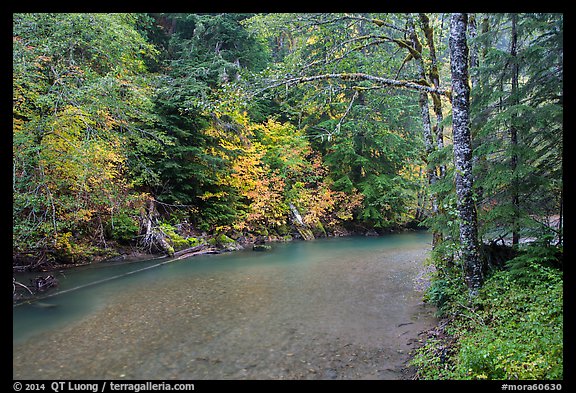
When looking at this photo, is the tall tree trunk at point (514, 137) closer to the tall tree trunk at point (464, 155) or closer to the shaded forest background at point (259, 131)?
the shaded forest background at point (259, 131)

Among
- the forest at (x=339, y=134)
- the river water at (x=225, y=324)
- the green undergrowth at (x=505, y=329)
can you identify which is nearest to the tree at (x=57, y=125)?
the forest at (x=339, y=134)

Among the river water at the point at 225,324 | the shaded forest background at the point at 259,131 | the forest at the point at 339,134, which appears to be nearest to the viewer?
the river water at the point at 225,324

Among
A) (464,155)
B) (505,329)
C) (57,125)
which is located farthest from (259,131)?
(505,329)

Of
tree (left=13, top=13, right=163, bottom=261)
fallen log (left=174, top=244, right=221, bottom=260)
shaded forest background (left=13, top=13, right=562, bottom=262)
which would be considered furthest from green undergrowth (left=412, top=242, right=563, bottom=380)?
fallen log (left=174, top=244, right=221, bottom=260)

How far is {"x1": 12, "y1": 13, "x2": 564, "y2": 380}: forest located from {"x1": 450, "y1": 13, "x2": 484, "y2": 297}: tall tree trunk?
0.02m

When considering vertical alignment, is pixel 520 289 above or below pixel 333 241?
above

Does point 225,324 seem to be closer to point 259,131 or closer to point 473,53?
point 473,53

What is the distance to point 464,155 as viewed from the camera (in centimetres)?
589

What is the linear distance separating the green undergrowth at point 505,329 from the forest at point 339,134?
2 cm

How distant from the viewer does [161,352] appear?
5.48 m

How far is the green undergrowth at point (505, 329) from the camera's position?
3.60 m
